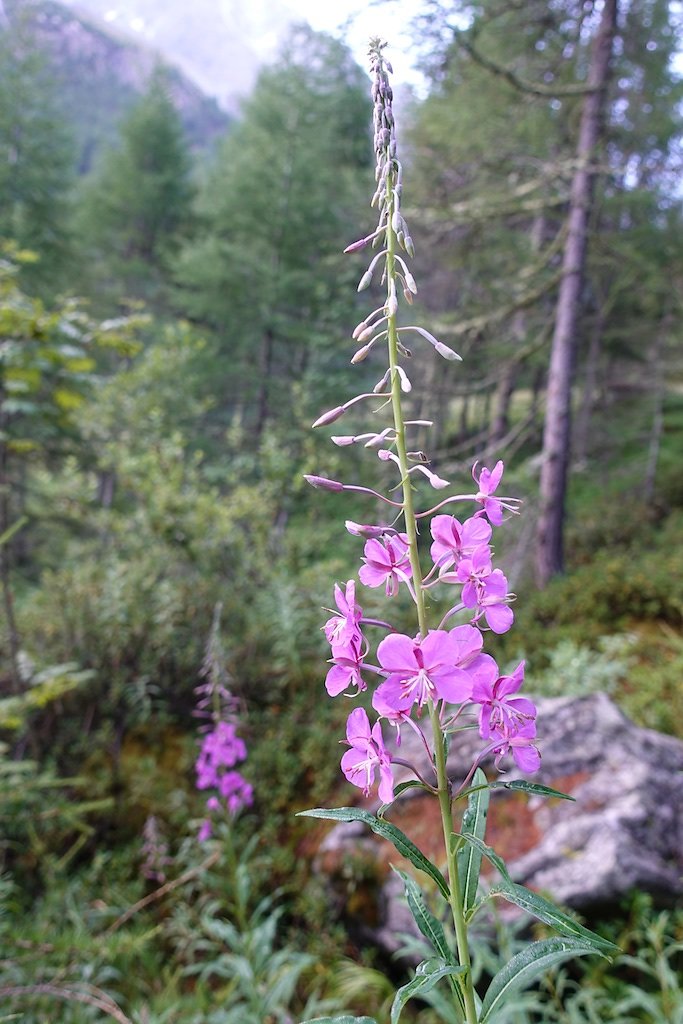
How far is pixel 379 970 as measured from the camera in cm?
302

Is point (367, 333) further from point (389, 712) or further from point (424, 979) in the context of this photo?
point (424, 979)

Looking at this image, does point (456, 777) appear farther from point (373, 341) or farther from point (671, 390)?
point (671, 390)

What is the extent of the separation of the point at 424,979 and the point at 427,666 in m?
0.41

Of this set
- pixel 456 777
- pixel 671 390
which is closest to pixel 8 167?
pixel 456 777

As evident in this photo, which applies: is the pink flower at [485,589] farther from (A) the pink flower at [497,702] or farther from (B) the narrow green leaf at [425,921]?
(B) the narrow green leaf at [425,921]

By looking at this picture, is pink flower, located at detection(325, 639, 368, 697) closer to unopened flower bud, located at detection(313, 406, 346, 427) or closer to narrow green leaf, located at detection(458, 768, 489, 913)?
narrow green leaf, located at detection(458, 768, 489, 913)

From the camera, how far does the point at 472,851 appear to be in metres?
1.03

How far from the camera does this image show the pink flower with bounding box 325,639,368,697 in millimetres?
989

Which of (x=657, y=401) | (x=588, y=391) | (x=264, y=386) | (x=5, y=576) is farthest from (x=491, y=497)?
(x=588, y=391)

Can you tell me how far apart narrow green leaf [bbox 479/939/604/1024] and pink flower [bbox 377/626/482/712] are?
409mm

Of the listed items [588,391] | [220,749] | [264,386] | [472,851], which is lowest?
[220,749]

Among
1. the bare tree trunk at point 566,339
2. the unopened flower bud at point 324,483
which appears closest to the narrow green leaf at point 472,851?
the unopened flower bud at point 324,483

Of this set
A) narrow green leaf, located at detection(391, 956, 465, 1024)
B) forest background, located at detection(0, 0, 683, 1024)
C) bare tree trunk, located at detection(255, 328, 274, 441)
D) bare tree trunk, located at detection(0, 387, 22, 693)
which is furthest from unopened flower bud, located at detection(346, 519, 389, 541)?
bare tree trunk, located at detection(255, 328, 274, 441)

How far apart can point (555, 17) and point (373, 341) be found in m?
8.15
